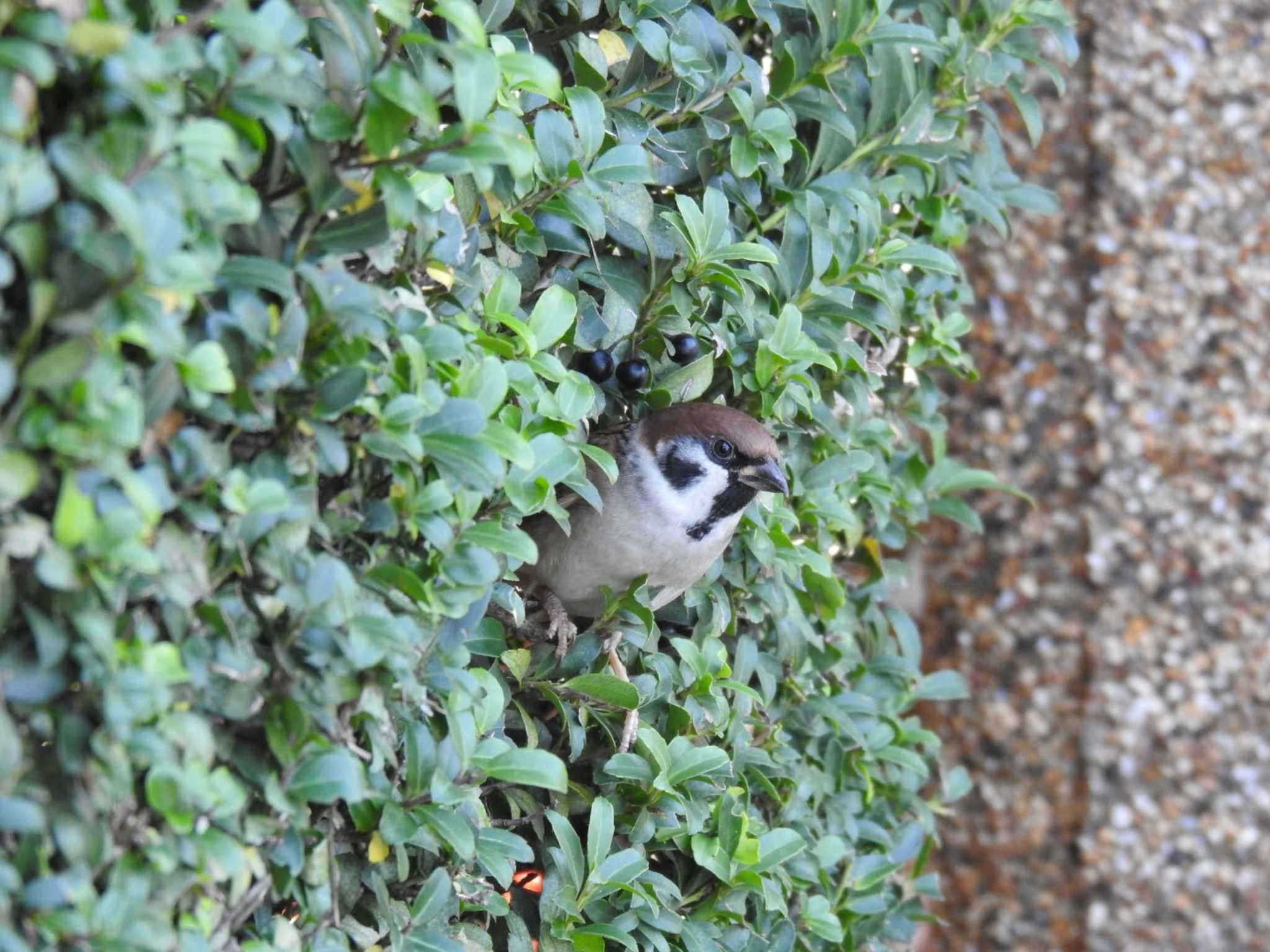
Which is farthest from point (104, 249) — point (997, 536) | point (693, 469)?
point (997, 536)

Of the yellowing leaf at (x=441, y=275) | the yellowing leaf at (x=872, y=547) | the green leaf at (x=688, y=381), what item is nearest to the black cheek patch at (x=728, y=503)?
the green leaf at (x=688, y=381)

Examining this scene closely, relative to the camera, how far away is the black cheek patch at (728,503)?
2.44 m

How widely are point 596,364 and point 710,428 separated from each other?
278 mm

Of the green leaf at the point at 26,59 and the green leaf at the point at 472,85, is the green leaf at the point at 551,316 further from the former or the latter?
the green leaf at the point at 26,59

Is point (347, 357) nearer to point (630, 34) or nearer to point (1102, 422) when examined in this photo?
point (630, 34)

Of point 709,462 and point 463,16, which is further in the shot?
point 709,462

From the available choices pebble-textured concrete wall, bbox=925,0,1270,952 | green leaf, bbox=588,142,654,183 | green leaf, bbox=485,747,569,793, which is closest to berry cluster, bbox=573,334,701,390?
green leaf, bbox=588,142,654,183

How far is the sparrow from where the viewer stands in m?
2.40

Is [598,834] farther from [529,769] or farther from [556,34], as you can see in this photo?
[556,34]

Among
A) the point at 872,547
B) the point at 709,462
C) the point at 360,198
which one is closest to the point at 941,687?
the point at 872,547

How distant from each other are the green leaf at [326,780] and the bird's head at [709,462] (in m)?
1.02

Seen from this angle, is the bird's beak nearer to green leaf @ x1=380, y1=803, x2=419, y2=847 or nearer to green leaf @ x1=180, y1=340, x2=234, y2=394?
green leaf @ x1=380, y1=803, x2=419, y2=847

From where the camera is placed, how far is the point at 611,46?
7.03 feet

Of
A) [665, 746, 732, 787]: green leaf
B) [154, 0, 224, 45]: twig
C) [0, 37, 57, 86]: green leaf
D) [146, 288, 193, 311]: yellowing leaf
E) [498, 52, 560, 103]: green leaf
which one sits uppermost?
[0, 37, 57, 86]: green leaf
